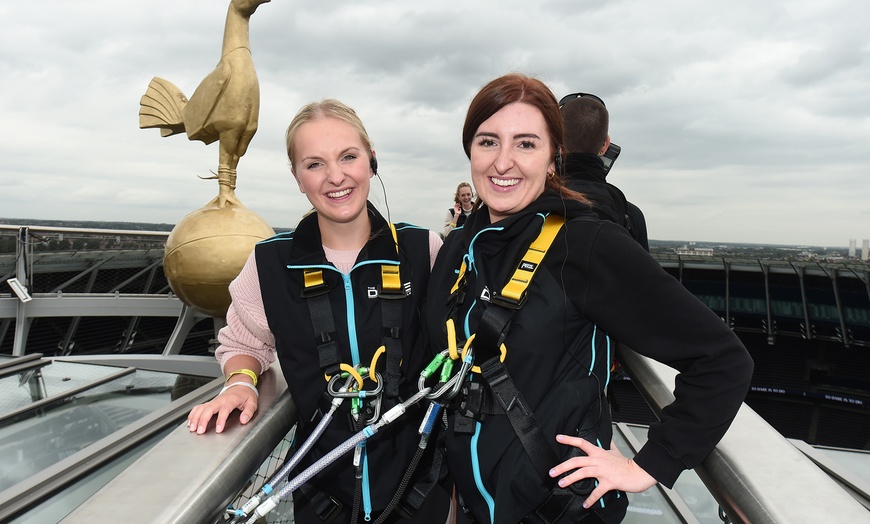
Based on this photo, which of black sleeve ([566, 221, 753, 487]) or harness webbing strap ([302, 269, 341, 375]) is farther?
Answer: harness webbing strap ([302, 269, 341, 375])

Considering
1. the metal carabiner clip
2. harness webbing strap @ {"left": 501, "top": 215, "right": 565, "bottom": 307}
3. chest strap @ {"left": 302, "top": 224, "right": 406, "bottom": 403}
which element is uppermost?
harness webbing strap @ {"left": 501, "top": 215, "right": 565, "bottom": 307}

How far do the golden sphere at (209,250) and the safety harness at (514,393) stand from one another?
14.0 ft

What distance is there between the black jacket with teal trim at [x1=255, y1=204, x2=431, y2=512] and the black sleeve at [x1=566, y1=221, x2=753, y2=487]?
78cm

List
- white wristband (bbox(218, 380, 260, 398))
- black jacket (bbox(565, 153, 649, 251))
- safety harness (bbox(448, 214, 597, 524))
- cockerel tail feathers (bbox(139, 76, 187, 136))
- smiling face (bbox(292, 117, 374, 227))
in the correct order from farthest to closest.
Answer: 1. cockerel tail feathers (bbox(139, 76, 187, 136))
2. black jacket (bbox(565, 153, 649, 251))
3. smiling face (bbox(292, 117, 374, 227))
4. white wristband (bbox(218, 380, 260, 398))
5. safety harness (bbox(448, 214, 597, 524))

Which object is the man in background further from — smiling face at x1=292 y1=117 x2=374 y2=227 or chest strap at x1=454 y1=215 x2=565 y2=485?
chest strap at x1=454 y1=215 x2=565 y2=485

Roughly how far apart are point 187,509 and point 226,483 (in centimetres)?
17

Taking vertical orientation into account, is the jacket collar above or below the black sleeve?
above

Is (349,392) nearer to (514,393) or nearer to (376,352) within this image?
(376,352)

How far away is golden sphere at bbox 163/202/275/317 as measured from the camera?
5.30 m

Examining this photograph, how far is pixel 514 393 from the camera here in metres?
1.51

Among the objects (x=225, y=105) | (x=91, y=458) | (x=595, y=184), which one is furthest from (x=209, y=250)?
(x=595, y=184)

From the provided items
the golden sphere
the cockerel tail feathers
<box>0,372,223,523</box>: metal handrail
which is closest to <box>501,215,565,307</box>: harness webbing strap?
<box>0,372,223,523</box>: metal handrail

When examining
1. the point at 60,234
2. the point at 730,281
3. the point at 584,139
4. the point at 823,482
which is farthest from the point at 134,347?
the point at 730,281

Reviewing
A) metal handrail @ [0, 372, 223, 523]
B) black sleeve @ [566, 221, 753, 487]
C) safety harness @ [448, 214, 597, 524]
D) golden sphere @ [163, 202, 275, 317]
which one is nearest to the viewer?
black sleeve @ [566, 221, 753, 487]
